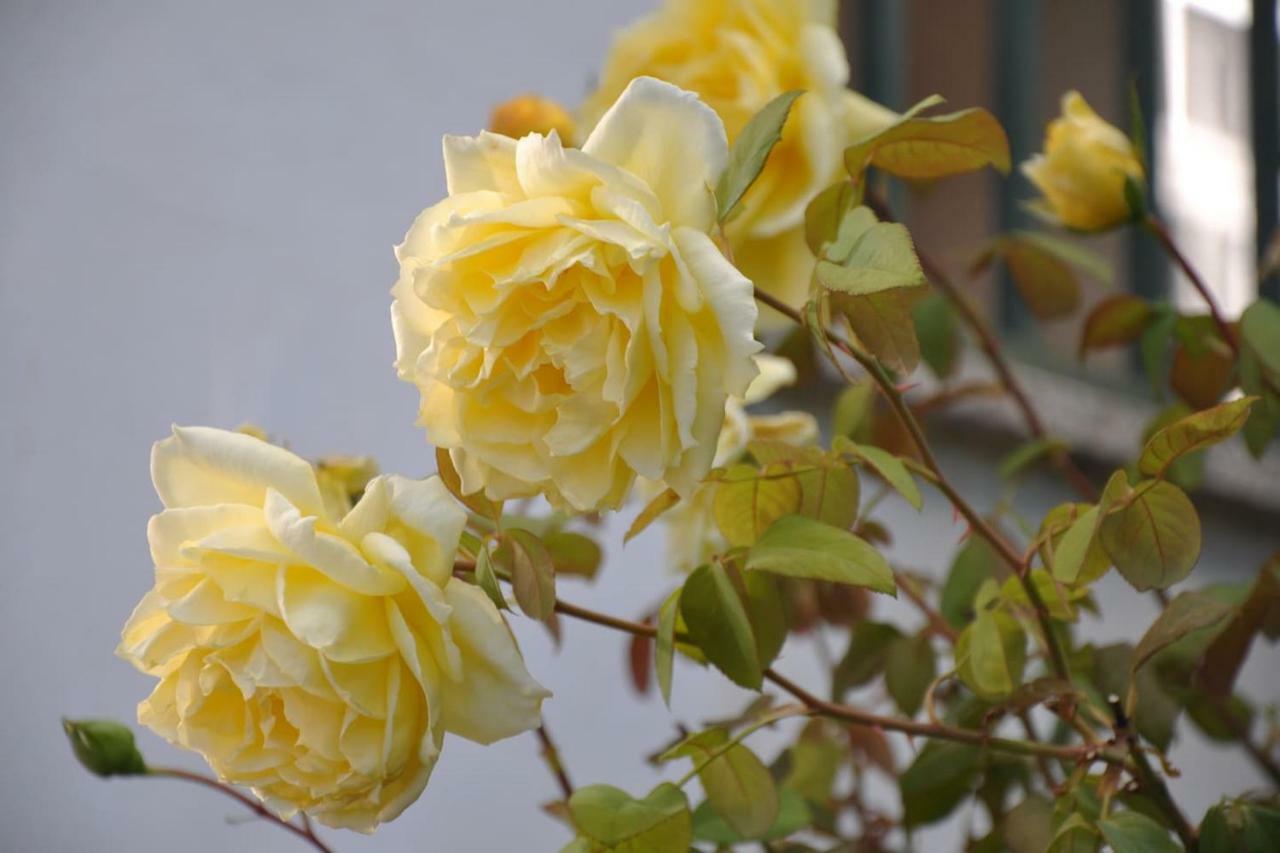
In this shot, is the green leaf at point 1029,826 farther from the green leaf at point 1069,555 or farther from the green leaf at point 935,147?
the green leaf at point 935,147

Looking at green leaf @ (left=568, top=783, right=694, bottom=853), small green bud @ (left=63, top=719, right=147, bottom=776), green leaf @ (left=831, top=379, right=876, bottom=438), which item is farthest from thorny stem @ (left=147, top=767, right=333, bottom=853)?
green leaf @ (left=831, top=379, right=876, bottom=438)

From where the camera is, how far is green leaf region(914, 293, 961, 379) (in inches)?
31.1

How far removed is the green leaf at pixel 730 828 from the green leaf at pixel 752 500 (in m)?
0.11

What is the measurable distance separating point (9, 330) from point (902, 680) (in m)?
0.68

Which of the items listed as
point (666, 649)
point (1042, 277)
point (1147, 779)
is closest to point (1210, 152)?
point (1042, 277)

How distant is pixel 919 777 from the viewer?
590mm

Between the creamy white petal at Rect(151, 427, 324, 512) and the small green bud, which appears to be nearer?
the creamy white petal at Rect(151, 427, 324, 512)

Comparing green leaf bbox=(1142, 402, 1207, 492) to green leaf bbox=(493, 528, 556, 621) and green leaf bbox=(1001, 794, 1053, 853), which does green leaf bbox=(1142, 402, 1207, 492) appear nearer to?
green leaf bbox=(1001, 794, 1053, 853)

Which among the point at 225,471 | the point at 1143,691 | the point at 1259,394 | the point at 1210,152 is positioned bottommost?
the point at 1210,152

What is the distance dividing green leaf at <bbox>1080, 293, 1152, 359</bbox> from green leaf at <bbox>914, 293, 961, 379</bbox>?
75 millimetres

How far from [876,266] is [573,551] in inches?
9.4

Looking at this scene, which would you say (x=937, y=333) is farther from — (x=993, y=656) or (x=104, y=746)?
(x=104, y=746)

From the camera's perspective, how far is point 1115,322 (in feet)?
2.41

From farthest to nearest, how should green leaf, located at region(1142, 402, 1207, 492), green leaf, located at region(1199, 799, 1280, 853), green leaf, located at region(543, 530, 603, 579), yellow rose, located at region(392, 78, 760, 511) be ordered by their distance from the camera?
green leaf, located at region(1142, 402, 1207, 492)
green leaf, located at region(543, 530, 603, 579)
green leaf, located at region(1199, 799, 1280, 853)
yellow rose, located at region(392, 78, 760, 511)
